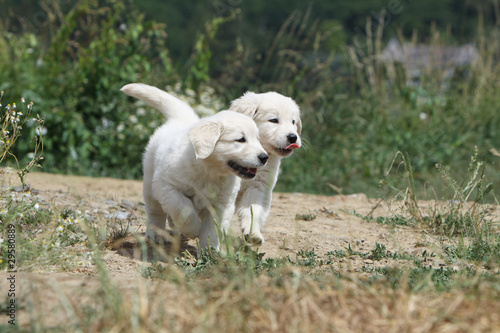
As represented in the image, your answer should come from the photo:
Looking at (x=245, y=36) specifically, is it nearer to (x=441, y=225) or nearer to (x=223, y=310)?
(x=441, y=225)

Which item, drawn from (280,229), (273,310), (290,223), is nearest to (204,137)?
(280,229)

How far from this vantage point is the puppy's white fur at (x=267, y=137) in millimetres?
4340

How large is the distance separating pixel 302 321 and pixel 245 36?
22896 millimetres

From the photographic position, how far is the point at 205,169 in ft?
12.8

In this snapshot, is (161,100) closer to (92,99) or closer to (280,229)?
(280,229)

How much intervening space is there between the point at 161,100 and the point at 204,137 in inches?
38.3

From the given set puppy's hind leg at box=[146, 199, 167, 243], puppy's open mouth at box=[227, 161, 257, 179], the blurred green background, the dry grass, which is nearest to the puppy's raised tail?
puppy's hind leg at box=[146, 199, 167, 243]

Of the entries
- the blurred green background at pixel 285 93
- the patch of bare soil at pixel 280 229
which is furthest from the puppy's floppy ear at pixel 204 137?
the blurred green background at pixel 285 93

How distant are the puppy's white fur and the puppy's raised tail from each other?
38cm

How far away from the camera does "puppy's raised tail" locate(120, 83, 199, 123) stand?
4402 millimetres

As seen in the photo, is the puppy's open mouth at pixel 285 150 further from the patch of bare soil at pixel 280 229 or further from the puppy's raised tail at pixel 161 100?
the puppy's raised tail at pixel 161 100

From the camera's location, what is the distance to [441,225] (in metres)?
4.29

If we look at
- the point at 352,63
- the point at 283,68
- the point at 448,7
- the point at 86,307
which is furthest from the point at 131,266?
the point at 448,7

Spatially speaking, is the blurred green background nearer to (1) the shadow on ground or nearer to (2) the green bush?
(2) the green bush
